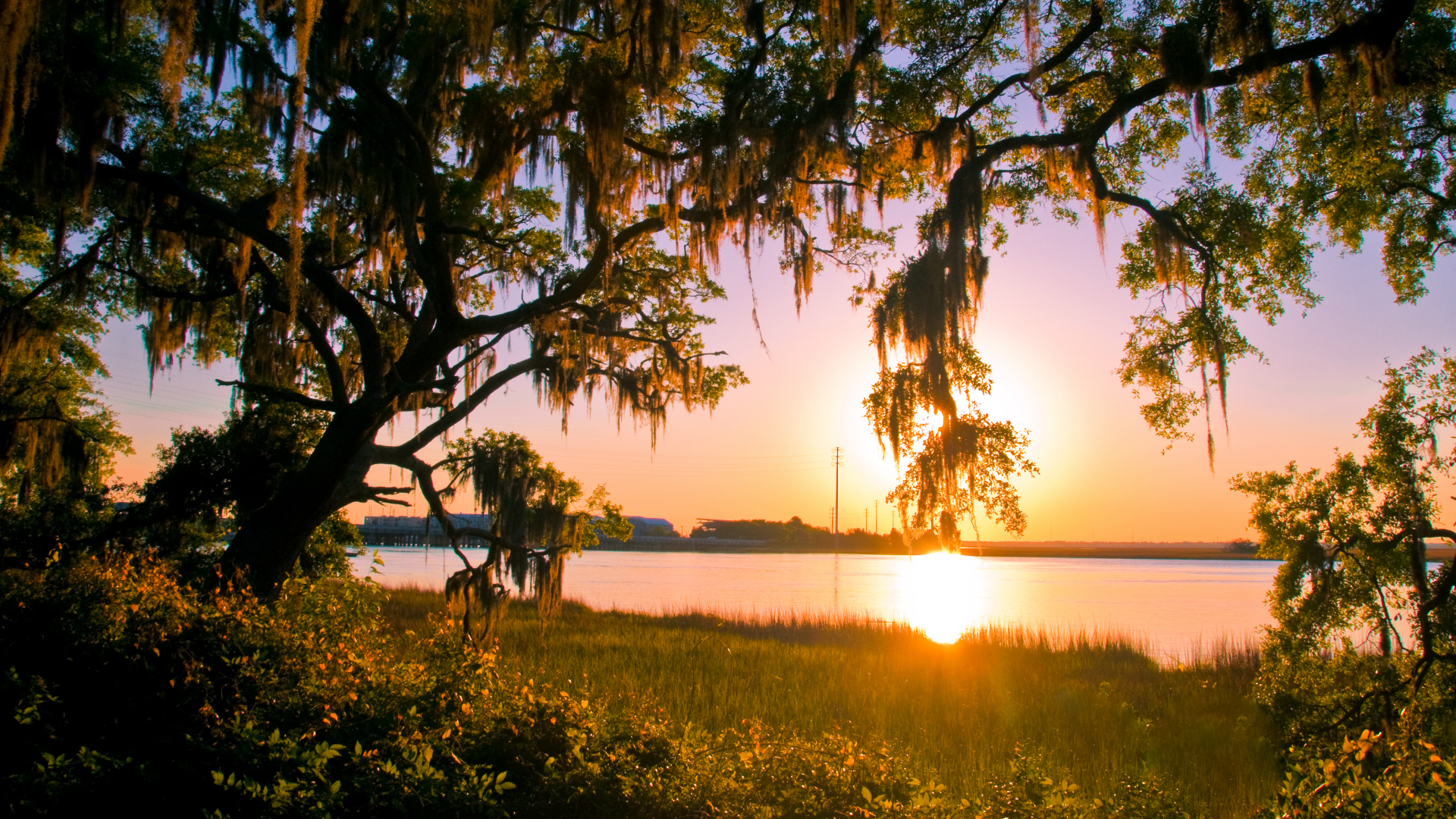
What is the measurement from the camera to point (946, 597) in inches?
1686

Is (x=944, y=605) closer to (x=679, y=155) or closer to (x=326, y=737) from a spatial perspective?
(x=679, y=155)

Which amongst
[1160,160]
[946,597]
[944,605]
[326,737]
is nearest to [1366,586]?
[1160,160]

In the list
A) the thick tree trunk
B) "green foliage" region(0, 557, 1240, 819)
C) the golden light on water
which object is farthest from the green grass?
the thick tree trunk

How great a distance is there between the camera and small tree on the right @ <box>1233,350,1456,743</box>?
22.9 ft

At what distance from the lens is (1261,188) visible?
26.8ft

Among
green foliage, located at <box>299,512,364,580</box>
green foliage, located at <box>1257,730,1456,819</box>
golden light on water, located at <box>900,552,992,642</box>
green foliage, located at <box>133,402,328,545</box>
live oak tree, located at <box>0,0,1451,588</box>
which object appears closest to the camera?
green foliage, located at <box>1257,730,1456,819</box>

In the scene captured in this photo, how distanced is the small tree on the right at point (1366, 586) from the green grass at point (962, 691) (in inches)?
43.4

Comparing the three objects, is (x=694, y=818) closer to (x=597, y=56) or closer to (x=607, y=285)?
(x=607, y=285)

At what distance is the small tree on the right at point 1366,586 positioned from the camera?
6.99 metres

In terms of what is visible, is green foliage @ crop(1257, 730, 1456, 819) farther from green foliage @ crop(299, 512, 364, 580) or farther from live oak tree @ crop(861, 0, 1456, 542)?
green foliage @ crop(299, 512, 364, 580)

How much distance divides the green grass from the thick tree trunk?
312 cm

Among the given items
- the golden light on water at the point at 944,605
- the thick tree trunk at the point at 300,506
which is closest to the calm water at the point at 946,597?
the golden light on water at the point at 944,605

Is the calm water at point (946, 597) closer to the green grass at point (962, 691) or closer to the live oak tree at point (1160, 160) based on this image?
the green grass at point (962, 691)

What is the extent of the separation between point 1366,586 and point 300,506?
11.5 m
